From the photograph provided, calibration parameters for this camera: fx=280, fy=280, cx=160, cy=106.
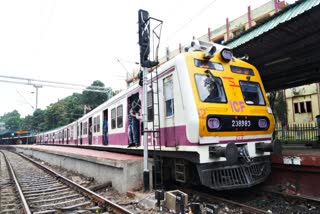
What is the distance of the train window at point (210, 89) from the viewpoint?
6.09 metres

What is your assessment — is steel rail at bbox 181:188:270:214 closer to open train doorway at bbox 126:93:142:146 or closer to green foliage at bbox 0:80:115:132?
open train doorway at bbox 126:93:142:146

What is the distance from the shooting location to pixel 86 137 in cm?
1677

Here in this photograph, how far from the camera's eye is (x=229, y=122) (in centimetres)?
609

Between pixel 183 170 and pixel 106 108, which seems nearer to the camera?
pixel 183 170

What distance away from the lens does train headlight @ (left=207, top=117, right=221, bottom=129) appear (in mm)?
5777

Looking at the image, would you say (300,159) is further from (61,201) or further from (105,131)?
(105,131)

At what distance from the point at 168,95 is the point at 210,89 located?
3.50 ft

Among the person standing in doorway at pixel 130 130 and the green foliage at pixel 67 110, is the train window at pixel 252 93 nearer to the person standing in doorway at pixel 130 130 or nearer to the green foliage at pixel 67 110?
the person standing in doorway at pixel 130 130

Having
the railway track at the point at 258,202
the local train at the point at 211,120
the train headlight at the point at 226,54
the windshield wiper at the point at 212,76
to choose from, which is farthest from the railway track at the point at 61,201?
the train headlight at the point at 226,54

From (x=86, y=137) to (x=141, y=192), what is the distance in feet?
34.9

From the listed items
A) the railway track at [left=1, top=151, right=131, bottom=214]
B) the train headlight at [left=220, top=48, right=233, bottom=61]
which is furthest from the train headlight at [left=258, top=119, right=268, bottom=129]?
the railway track at [left=1, top=151, right=131, bottom=214]

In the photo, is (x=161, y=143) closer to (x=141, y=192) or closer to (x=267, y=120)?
(x=141, y=192)

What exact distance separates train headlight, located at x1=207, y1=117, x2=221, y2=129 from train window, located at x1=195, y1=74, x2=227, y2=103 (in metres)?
0.43

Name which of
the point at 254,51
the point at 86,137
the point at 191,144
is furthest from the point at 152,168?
the point at 86,137
